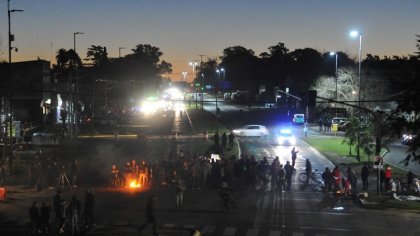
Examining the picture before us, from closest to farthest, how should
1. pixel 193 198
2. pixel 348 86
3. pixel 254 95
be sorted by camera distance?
pixel 193 198 < pixel 348 86 < pixel 254 95

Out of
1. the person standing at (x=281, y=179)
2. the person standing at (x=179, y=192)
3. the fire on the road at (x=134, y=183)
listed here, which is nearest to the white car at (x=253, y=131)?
the fire on the road at (x=134, y=183)

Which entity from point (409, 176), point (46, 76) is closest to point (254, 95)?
point (46, 76)

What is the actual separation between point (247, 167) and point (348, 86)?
181 ft

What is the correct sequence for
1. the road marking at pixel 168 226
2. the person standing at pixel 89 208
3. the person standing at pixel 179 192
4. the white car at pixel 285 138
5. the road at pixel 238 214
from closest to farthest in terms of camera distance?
the person standing at pixel 89 208
the road at pixel 238 214
the road marking at pixel 168 226
the person standing at pixel 179 192
the white car at pixel 285 138

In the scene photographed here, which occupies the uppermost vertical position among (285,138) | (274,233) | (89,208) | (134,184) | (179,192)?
(285,138)

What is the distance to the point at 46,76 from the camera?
241 feet

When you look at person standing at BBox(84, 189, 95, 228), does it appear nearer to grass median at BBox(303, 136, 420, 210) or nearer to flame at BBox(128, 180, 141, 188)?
flame at BBox(128, 180, 141, 188)

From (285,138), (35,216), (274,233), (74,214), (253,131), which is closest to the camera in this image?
(35,216)

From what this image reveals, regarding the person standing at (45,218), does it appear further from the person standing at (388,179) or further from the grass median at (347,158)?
the person standing at (388,179)

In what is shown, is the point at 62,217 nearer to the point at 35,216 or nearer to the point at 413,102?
the point at 35,216

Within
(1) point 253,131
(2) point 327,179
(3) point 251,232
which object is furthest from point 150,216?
(1) point 253,131

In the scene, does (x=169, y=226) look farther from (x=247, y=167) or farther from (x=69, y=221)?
(x=247, y=167)

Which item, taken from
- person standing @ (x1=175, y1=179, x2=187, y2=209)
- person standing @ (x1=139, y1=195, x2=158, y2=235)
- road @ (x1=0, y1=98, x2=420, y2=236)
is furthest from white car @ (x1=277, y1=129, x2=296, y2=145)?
person standing @ (x1=139, y1=195, x2=158, y2=235)

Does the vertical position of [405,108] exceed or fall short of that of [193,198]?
it exceeds it
